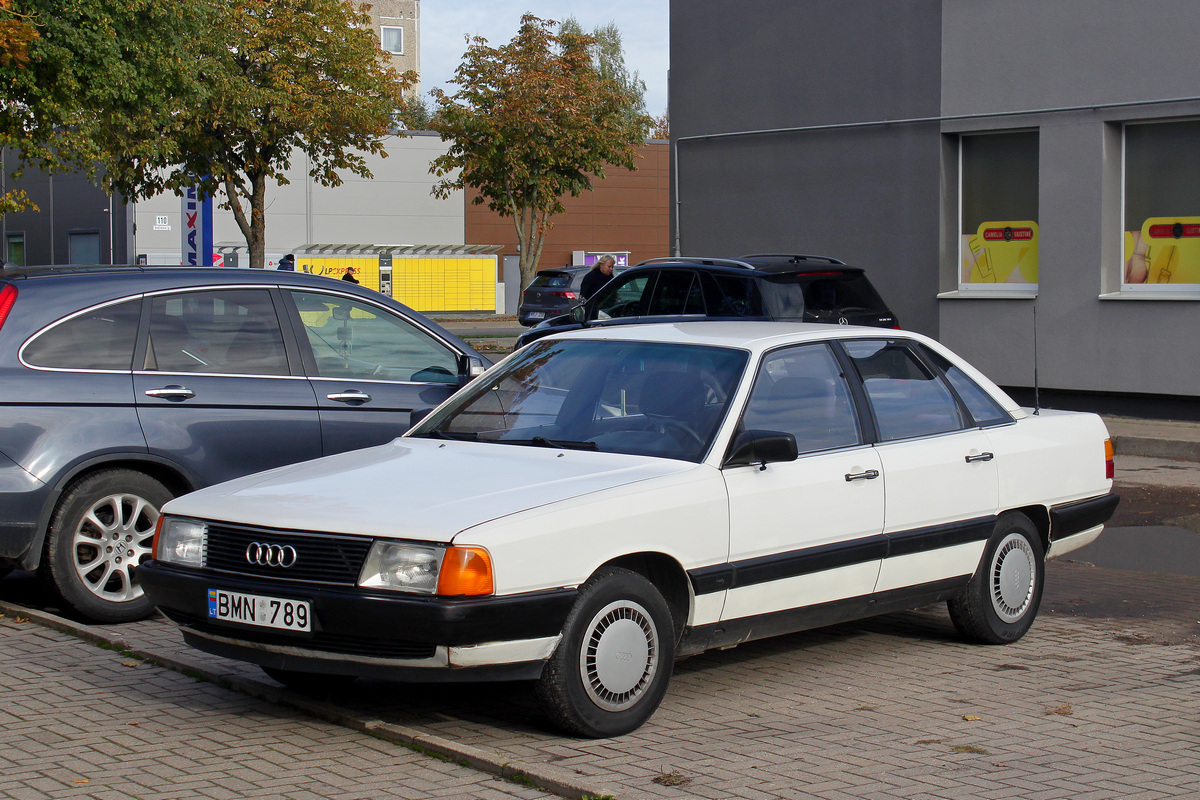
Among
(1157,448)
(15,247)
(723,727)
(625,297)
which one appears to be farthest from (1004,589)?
(15,247)

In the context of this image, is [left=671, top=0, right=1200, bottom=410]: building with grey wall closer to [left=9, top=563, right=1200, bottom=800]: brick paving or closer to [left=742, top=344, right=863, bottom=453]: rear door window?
[left=9, top=563, right=1200, bottom=800]: brick paving

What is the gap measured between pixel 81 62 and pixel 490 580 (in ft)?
59.6

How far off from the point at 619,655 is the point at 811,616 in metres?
1.06

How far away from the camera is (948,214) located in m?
16.3

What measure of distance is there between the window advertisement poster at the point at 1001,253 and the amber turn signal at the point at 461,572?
12.6 meters

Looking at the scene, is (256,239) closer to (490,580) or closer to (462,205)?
(462,205)

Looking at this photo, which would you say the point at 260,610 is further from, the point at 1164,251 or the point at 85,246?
the point at 85,246

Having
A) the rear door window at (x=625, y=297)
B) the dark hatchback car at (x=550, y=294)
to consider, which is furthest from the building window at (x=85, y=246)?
the rear door window at (x=625, y=297)

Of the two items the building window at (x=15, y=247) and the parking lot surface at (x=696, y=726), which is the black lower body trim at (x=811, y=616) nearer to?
the parking lot surface at (x=696, y=726)

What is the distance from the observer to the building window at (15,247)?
168 feet

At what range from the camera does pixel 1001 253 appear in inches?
631

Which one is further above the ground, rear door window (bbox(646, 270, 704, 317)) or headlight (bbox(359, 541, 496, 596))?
rear door window (bbox(646, 270, 704, 317))

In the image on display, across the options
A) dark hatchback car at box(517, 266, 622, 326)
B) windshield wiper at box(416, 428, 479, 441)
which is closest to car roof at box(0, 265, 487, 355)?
windshield wiper at box(416, 428, 479, 441)

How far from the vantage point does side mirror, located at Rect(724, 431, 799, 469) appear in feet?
16.9
